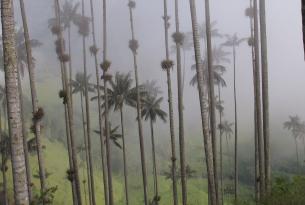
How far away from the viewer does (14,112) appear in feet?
35.9

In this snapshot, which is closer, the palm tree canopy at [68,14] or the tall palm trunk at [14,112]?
the tall palm trunk at [14,112]

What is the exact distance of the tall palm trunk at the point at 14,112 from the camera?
10773mm

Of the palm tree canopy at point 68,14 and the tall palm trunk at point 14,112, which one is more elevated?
the palm tree canopy at point 68,14

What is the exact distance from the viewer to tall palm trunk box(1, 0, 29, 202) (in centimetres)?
1077

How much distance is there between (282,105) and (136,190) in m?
96.8

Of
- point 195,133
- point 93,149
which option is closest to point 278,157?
point 195,133

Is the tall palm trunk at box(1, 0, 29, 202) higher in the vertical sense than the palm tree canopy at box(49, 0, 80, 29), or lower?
lower

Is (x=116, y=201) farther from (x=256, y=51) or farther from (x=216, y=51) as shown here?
(x=256, y=51)

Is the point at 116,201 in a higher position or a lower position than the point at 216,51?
lower

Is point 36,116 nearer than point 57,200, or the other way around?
point 36,116

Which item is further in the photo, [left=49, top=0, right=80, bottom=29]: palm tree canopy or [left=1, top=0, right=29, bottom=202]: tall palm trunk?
[left=49, top=0, right=80, bottom=29]: palm tree canopy

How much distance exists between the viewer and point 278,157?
138750 mm

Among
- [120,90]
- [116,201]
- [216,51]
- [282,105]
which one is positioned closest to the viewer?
[120,90]

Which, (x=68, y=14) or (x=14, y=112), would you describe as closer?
(x=14, y=112)
